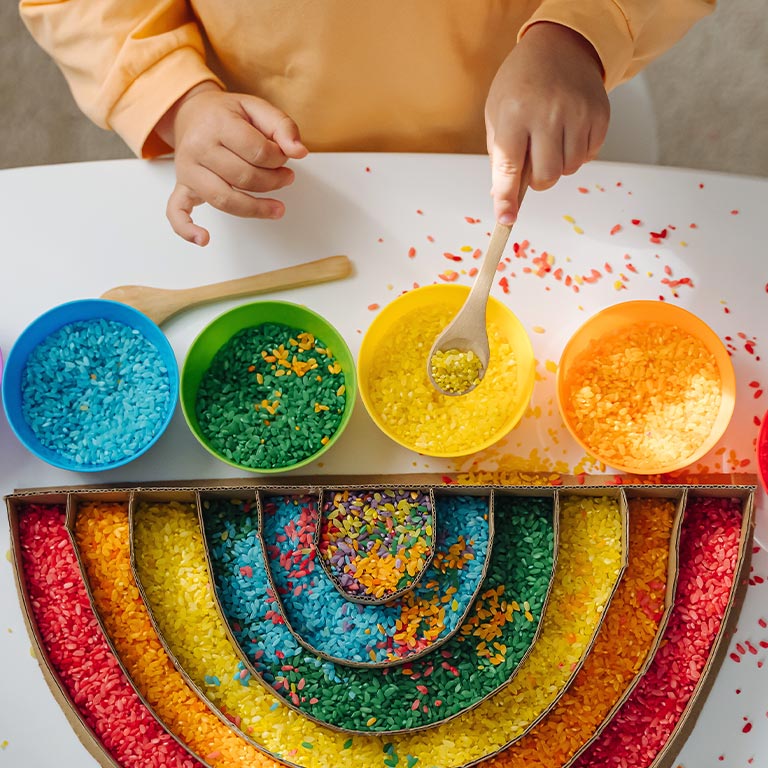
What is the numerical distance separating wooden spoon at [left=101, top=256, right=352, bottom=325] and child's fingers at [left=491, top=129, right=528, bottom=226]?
1.14ft

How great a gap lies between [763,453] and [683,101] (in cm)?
143

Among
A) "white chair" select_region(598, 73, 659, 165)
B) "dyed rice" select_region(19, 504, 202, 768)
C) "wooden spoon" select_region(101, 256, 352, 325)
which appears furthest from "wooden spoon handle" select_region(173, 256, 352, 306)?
"white chair" select_region(598, 73, 659, 165)

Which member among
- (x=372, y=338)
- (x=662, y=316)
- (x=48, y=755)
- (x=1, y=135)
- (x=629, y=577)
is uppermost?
(x=1, y=135)

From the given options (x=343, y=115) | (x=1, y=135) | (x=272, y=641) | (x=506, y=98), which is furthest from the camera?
(x=1, y=135)

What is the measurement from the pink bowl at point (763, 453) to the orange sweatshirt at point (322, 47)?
61cm

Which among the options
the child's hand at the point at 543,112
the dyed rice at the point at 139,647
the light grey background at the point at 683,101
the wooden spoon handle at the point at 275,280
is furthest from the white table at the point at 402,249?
the light grey background at the point at 683,101

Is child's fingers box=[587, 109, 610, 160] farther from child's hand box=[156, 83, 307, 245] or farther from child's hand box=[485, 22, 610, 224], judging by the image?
child's hand box=[156, 83, 307, 245]

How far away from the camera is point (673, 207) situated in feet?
4.55

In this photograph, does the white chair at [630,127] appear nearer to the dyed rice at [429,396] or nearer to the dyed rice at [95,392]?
the dyed rice at [429,396]

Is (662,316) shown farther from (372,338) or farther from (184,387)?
(184,387)

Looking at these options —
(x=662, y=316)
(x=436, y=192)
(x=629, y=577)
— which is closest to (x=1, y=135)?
(x=436, y=192)

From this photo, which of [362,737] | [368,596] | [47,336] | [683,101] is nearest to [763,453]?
[368,596]

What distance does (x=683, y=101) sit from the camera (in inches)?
93.5

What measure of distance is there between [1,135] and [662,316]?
1941 millimetres
